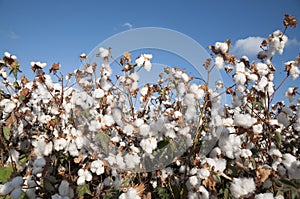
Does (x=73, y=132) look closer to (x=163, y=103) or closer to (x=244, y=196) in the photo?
(x=163, y=103)

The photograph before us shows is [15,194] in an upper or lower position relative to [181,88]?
lower

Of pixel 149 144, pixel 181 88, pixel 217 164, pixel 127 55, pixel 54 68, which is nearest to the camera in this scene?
pixel 217 164

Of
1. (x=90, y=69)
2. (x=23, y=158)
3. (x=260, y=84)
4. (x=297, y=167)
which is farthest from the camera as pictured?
(x=90, y=69)

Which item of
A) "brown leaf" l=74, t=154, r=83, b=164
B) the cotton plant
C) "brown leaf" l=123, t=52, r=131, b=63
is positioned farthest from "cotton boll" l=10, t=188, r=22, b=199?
"brown leaf" l=123, t=52, r=131, b=63

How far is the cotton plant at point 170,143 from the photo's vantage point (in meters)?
1.69

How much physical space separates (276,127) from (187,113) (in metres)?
0.57

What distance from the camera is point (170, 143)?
6.59 ft

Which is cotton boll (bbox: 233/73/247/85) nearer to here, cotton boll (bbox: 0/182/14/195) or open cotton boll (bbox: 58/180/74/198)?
open cotton boll (bbox: 58/180/74/198)

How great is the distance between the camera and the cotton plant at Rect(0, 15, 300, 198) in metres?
1.69

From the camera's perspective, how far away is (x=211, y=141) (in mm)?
1827

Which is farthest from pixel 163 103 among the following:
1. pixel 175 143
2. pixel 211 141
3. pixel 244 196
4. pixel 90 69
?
pixel 244 196

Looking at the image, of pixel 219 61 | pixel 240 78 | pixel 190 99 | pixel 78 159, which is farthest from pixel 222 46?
pixel 78 159

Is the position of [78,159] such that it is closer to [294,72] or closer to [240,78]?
[240,78]

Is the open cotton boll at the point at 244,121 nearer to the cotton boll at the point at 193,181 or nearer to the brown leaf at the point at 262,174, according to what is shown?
the brown leaf at the point at 262,174
